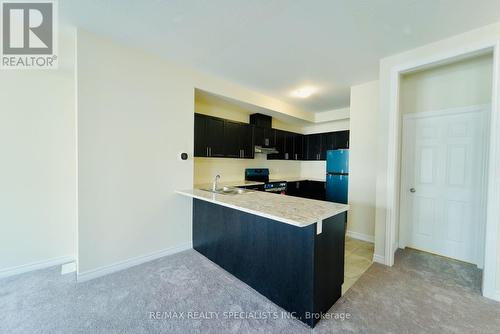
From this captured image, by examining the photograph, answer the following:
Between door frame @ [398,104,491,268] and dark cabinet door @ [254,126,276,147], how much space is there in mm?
2505

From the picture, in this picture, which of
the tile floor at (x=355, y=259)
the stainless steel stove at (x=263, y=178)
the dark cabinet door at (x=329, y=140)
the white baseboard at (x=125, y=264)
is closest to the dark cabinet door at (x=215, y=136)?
the stainless steel stove at (x=263, y=178)

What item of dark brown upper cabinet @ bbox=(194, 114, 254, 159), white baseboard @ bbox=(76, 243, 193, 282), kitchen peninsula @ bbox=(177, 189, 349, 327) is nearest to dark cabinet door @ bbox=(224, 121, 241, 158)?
dark brown upper cabinet @ bbox=(194, 114, 254, 159)

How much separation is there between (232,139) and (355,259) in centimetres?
287

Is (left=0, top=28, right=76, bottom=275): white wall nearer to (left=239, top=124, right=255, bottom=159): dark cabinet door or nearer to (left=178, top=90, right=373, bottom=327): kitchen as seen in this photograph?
(left=178, top=90, right=373, bottom=327): kitchen

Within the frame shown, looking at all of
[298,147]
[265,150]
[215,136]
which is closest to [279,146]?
[265,150]

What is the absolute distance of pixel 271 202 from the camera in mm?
2145

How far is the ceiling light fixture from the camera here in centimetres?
371

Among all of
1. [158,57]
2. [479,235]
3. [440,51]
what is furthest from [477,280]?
[158,57]

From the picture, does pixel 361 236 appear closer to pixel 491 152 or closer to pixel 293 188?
pixel 293 188

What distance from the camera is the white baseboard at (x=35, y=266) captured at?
231 cm

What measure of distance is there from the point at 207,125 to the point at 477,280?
4.12m

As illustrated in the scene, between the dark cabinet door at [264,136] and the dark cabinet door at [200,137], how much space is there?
1300 mm

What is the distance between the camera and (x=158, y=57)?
2738mm

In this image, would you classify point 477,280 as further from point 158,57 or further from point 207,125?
point 158,57
